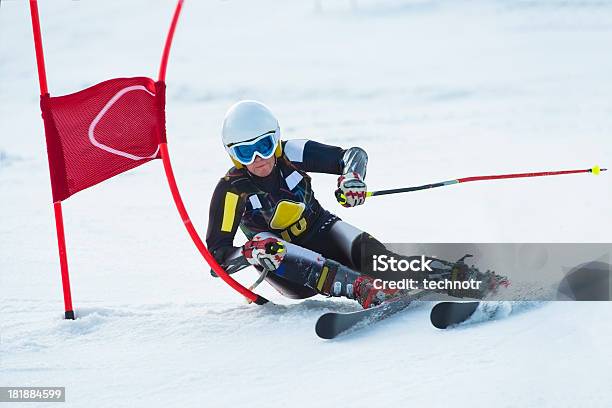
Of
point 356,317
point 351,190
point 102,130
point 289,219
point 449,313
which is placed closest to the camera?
point 449,313

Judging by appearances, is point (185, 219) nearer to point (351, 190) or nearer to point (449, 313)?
point (351, 190)

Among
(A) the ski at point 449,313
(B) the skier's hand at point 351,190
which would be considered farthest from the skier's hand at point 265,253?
(A) the ski at point 449,313

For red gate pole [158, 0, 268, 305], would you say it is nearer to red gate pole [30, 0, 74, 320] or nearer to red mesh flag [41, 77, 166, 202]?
red mesh flag [41, 77, 166, 202]

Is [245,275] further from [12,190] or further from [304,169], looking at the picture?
[12,190]

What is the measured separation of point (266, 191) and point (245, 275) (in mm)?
1529

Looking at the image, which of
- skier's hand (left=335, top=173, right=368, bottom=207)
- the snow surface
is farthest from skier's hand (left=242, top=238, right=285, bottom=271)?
skier's hand (left=335, top=173, right=368, bottom=207)

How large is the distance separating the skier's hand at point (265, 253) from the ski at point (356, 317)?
1.41ft

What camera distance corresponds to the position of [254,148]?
4.47m

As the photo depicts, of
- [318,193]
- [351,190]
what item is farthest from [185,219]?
[318,193]

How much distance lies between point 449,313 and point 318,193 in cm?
488

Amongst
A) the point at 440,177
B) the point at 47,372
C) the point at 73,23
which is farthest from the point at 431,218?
the point at 73,23

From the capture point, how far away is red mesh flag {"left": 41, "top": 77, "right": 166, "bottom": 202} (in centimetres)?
479

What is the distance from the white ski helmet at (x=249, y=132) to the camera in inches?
175

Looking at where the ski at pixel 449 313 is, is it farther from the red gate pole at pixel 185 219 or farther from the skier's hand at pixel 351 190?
the red gate pole at pixel 185 219
